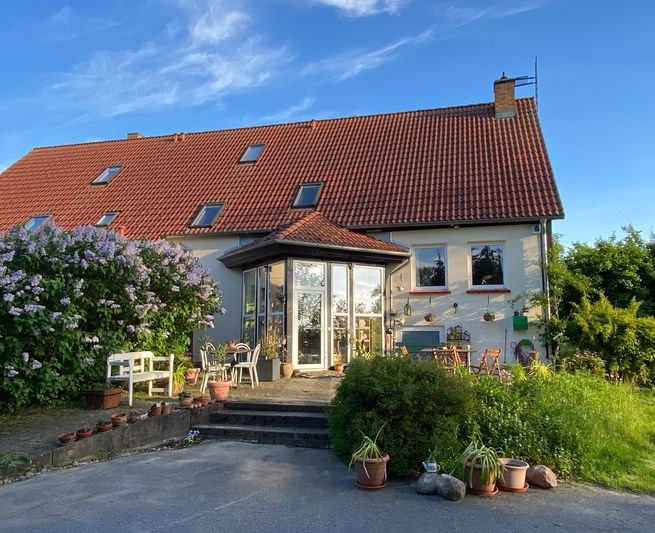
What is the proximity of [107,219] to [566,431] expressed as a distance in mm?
15643

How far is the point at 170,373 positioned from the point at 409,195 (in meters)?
8.46

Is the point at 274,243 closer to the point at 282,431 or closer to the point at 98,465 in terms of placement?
the point at 282,431

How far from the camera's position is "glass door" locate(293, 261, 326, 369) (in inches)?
524

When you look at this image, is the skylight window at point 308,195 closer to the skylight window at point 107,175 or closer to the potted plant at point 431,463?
the skylight window at point 107,175

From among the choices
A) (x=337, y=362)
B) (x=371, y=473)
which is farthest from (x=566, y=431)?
(x=337, y=362)

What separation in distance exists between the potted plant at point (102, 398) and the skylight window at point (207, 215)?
25.8 feet

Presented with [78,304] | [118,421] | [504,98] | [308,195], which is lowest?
[118,421]

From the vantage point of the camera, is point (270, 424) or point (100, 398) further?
point (100, 398)

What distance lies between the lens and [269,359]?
40.3 feet

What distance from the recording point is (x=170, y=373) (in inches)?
401

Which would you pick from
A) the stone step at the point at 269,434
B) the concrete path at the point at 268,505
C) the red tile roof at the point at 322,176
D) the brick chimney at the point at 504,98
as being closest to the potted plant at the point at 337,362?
the red tile roof at the point at 322,176

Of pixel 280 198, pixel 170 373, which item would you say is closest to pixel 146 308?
pixel 170 373

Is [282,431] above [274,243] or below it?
below

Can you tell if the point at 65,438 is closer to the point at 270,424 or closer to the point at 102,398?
the point at 102,398
